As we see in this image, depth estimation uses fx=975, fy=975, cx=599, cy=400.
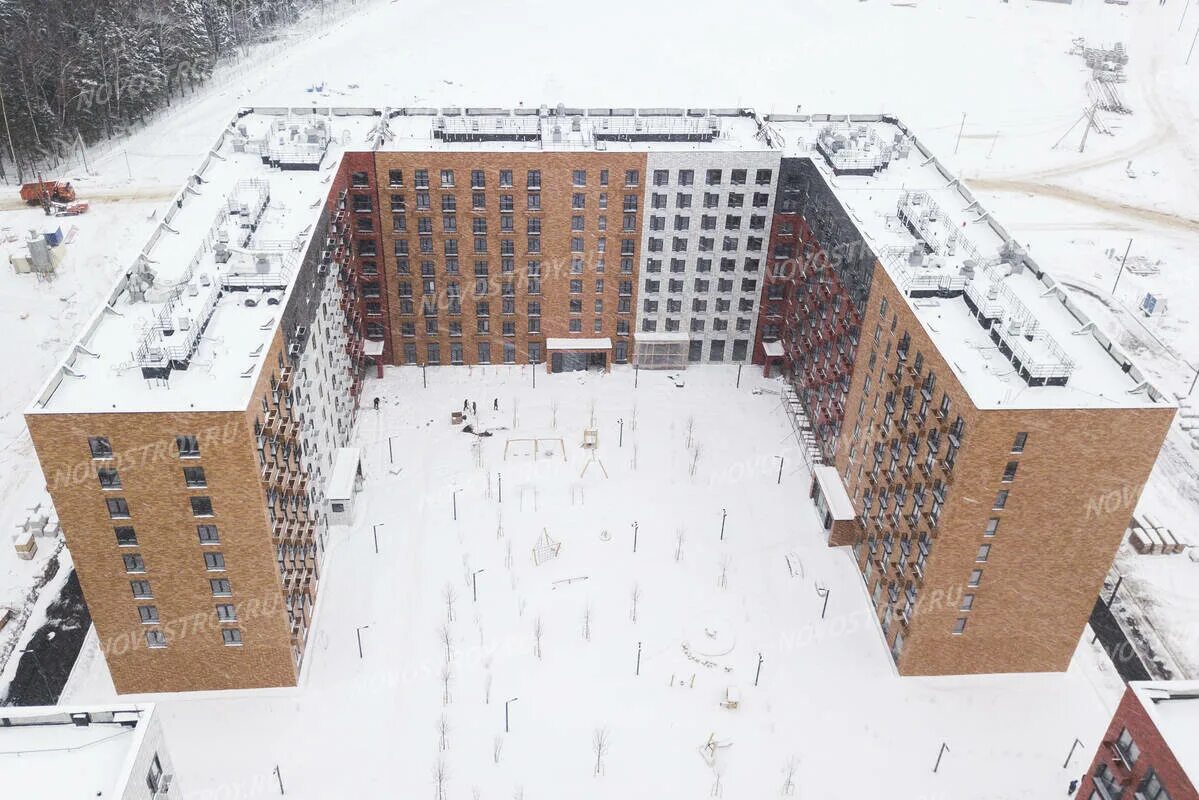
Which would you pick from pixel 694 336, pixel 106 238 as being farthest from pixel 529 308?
pixel 106 238

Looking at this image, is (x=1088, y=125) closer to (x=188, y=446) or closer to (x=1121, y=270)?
(x=1121, y=270)

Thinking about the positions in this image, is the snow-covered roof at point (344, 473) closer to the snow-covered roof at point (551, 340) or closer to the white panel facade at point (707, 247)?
the snow-covered roof at point (551, 340)

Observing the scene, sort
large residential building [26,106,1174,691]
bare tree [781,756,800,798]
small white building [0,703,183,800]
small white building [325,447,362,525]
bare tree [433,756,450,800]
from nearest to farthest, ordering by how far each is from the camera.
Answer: small white building [0,703,183,800], large residential building [26,106,1174,691], bare tree [433,756,450,800], bare tree [781,756,800,798], small white building [325,447,362,525]

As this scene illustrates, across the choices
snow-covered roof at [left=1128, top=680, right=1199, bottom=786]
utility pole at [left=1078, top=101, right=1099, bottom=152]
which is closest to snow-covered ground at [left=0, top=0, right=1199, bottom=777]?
utility pole at [left=1078, top=101, right=1099, bottom=152]

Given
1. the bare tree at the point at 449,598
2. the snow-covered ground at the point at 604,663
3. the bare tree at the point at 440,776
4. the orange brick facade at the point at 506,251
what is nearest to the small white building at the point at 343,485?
the snow-covered ground at the point at 604,663

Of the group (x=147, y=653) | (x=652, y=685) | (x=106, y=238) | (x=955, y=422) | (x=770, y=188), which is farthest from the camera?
(x=106, y=238)

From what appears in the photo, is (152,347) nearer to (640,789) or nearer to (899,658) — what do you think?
(640,789)

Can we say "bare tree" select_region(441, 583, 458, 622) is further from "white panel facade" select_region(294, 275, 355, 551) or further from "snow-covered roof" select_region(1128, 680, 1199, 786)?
"snow-covered roof" select_region(1128, 680, 1199, 786)
